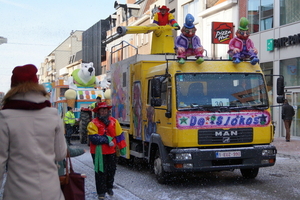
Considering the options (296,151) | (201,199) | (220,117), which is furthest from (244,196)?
(296,151)

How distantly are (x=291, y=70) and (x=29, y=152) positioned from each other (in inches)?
802

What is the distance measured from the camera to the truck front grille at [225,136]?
29.4 feet

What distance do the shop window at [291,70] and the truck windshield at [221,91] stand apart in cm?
1324

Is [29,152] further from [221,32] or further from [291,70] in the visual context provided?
[221,32]

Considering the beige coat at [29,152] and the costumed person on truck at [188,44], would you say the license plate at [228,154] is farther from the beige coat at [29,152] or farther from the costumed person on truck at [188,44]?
the beige coat at [29,152]

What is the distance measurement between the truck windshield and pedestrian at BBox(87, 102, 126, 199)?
59.0 inches

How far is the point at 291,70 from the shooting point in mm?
22562

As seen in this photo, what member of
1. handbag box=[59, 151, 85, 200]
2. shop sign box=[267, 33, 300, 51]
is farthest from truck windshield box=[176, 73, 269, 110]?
shop sign box=[267, 33, 300, 51]

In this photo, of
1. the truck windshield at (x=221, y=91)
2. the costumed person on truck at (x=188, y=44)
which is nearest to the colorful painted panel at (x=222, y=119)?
the truck windshield at (x=221, y=91)

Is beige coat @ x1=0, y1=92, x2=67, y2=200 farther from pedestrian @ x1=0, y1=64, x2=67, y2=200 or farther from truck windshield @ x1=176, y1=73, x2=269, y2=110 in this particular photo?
truck windshield @ x1=176, y1=73, x2=269, y2=110

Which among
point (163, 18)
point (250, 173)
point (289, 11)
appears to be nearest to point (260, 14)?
point (289, 11)

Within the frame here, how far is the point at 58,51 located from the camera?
92.2 m

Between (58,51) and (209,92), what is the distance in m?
85.5

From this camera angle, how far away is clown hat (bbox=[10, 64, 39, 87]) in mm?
3758
